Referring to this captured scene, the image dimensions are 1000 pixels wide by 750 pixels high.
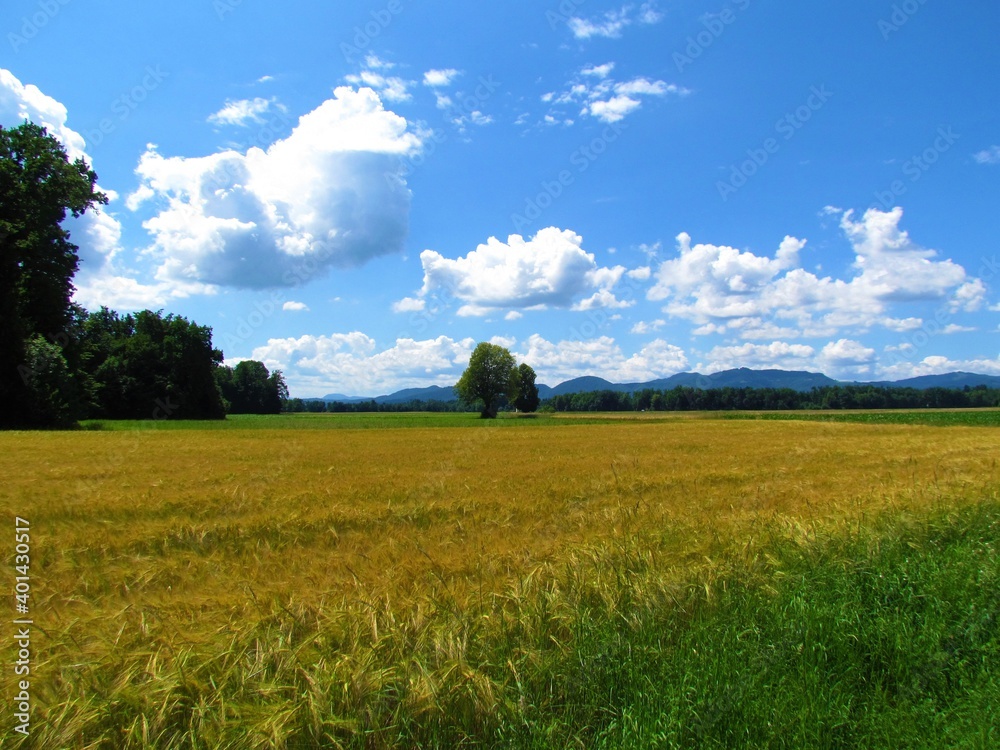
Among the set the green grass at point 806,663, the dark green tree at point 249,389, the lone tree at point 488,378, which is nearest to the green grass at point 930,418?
the lone tree at point 488,378

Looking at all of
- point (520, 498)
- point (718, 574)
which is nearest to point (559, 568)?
point (718, 574)

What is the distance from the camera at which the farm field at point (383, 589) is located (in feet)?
9.58

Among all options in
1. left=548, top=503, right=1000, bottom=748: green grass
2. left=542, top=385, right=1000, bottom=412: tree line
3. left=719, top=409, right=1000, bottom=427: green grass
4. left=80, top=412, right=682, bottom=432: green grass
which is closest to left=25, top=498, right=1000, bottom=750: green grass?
left=548, top=503, right=1000, bottom=748: green grass

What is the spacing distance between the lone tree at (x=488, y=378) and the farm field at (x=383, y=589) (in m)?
77.4

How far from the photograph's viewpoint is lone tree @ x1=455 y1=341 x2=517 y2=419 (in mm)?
88750

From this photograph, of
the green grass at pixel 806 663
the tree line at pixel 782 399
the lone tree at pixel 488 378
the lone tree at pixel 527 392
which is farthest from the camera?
the tree line at pixel 782 399

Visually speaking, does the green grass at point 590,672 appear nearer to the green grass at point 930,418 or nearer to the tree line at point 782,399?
the green grass at point 930,418

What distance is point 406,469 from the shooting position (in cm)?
1405

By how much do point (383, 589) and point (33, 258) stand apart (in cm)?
4264

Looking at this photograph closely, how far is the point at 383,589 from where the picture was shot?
4.37m

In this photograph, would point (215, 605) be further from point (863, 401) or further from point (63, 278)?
point (863, 401)

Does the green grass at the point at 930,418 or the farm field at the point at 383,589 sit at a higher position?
the farm field at the point at 383,589

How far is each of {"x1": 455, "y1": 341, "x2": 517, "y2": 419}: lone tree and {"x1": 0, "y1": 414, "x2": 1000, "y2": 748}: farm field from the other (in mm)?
77439

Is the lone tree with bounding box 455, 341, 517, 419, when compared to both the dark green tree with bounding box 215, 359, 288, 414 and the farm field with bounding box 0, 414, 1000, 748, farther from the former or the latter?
the farm field with bounding box 0, 414, 1000, 748
